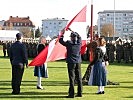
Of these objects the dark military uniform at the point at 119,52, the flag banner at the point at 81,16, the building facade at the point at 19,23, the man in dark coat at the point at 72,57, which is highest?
the building facade at the point at 19,23

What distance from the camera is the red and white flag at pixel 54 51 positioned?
13.2m

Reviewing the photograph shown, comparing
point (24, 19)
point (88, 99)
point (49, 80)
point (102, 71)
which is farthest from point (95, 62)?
point (24, 19)

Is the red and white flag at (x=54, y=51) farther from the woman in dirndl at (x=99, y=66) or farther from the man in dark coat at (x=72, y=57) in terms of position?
the woman in dirndl at (x=99, y=66)

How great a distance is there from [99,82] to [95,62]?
0.61m

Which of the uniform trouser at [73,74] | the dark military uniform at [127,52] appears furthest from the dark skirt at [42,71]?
the dark military uniform at [127,52]

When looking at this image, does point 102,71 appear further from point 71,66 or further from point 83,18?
point 83,18

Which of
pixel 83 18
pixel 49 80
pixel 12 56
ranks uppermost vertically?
pixel 83 18

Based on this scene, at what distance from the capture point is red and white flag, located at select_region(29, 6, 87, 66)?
43.2 ft

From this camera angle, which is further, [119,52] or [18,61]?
[119,52]

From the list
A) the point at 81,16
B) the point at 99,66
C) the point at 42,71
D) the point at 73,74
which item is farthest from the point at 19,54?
the point at 81,16

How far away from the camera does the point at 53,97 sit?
12117 millimetres

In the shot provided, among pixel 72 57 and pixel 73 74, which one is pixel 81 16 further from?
pixel 73 74

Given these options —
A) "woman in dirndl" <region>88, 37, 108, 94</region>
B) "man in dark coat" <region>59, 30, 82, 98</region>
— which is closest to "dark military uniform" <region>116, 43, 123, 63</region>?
"woman in dirndl" <region>88, 37, 108, 94</region>

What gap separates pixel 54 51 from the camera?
1362cm
